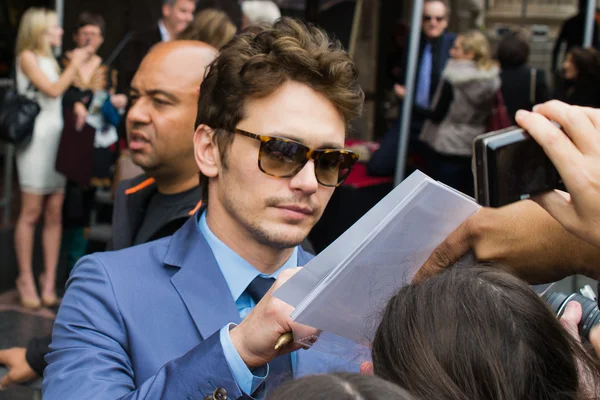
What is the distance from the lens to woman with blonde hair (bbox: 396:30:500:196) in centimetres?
602

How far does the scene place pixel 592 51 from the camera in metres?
6.71

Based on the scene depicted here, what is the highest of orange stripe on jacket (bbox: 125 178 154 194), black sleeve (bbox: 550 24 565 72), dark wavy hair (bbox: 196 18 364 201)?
dark wavy hair (bbox: 196 18 364 201)

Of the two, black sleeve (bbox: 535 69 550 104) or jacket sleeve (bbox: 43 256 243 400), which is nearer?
jacket sleeve (bbox: 43 256 243 400)

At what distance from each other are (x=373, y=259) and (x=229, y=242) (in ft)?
2.23

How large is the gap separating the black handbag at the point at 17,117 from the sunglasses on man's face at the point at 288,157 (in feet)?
12.3

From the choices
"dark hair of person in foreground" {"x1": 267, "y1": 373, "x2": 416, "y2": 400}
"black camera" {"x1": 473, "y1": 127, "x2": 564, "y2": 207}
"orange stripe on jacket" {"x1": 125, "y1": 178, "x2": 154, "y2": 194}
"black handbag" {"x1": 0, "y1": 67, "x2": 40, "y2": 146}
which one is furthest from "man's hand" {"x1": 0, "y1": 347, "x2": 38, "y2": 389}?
"black handbag" {"x1": 0, "y1": 67, "x2": 40, "y2": 146}

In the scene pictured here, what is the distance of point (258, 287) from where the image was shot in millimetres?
1877

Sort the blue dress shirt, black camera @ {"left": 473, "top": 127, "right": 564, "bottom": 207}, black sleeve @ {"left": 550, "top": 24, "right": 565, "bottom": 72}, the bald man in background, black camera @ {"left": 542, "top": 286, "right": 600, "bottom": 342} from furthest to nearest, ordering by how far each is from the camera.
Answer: black sleeve @ {"left": 550, "top": 24, "right": 565, "bottom": 72} < the bald man in background < the blue dress shirt < black camera @ {"left": 542, "top": 286, "right": 600, "bottom": 342} < black camera @ {"left": 473, "top": 127, "right": 564, "bottom": 207}

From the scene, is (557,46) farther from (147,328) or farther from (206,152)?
(147,328)

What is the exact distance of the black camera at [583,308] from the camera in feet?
5.13

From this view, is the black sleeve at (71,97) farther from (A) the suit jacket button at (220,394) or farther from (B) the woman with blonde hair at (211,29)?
(A) the suit jacket button at (220,394)

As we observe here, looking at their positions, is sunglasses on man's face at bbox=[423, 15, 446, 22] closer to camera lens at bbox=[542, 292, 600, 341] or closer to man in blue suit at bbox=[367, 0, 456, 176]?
man in blue suit at bbox=[367, 0, 456, 176]

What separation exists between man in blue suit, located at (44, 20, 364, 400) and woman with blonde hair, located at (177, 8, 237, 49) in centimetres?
257

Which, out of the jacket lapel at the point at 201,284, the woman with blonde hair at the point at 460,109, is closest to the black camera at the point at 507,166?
the jacket lapel at the point at 201,284
